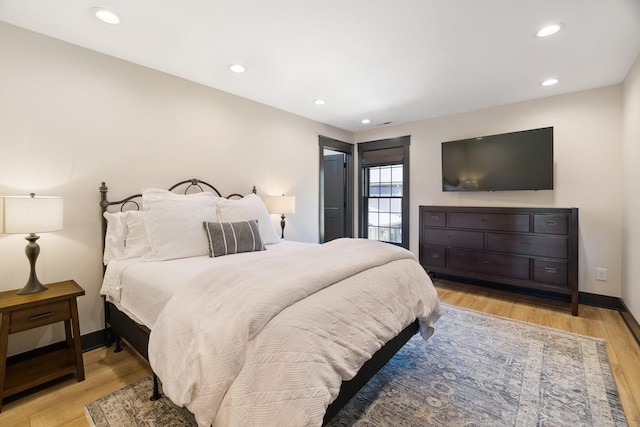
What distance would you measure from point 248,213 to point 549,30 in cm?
283

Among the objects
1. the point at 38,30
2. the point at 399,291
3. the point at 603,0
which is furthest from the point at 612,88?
the point at 38,30

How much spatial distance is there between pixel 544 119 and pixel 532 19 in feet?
6.48

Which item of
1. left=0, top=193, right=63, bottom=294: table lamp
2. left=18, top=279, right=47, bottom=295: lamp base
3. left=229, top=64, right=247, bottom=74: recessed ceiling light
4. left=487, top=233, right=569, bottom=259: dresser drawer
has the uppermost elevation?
left=229, top=64, right=247, bottom=74: recessed ceiling light

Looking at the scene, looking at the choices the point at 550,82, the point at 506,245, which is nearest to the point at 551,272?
the point at 506,245

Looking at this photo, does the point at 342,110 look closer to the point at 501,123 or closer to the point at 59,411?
the point at 501,123

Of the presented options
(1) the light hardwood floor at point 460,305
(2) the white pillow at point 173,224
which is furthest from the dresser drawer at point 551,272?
(2) the white pillow at point 173,224

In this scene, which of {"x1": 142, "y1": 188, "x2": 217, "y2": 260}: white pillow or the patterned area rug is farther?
{"x1": 142, "y1": 188, "x2": 217, "y2": 260}: white pillow

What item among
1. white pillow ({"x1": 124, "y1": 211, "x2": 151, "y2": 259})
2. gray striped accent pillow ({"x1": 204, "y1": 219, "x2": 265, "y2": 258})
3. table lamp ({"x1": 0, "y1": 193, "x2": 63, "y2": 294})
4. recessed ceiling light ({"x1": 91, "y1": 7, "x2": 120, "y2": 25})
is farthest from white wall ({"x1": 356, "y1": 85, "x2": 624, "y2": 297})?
table lamp ({"x1": 0, "y1": 193, "x2": 63, "y2": 294})

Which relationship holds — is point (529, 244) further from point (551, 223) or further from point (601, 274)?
point (601, 274)

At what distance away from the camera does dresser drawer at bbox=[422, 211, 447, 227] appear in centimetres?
386

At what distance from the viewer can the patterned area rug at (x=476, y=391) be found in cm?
158

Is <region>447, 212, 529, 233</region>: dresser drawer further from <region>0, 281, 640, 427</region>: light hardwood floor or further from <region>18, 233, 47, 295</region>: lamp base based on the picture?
<region>18, 233, 47, 295</region>: lamp base

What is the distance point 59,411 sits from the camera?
1.67 meters

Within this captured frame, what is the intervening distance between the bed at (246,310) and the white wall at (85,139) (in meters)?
0.18
